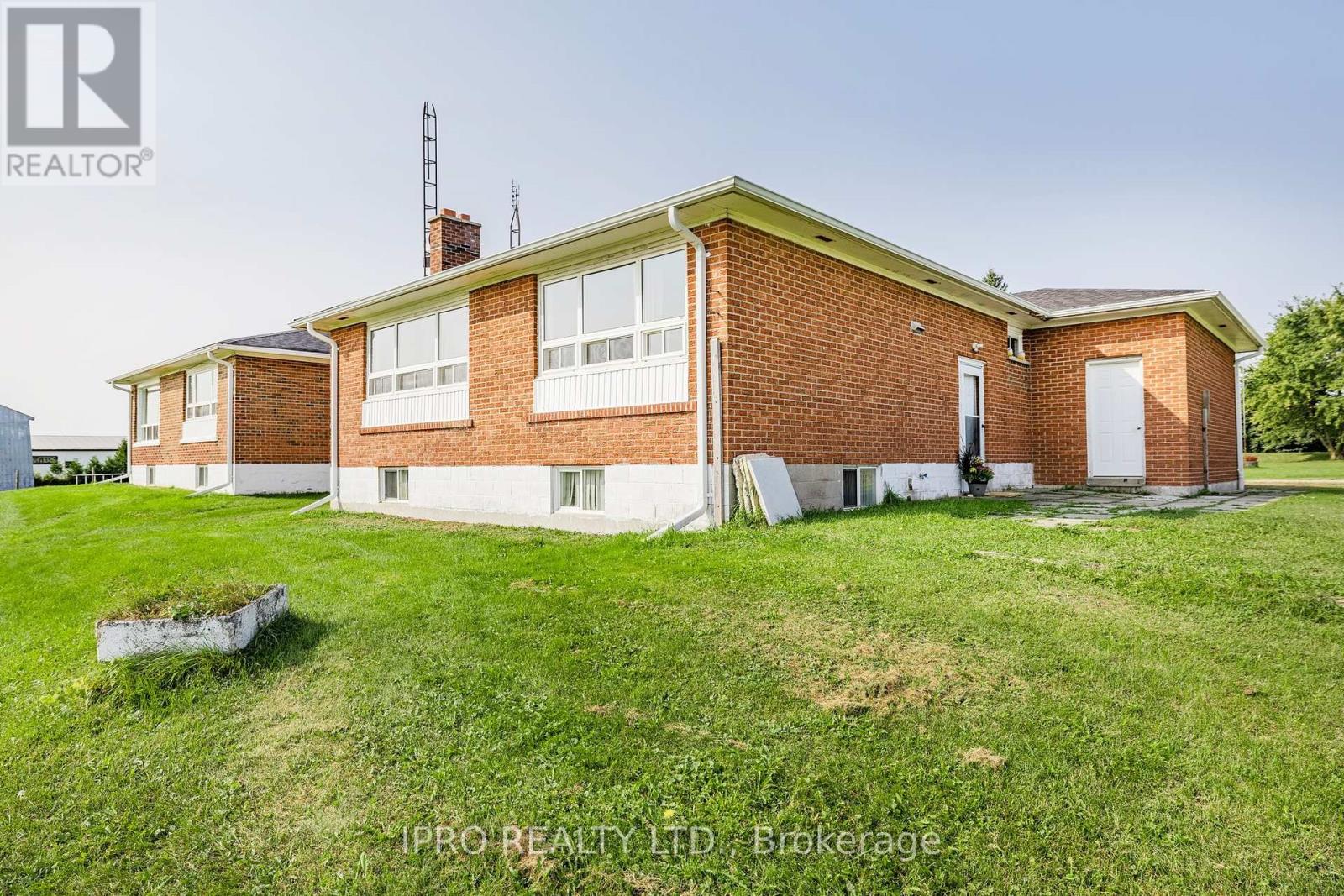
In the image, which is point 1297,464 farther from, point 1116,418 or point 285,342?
point 285,342

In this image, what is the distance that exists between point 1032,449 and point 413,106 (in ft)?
56.7

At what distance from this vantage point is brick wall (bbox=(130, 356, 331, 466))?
57.8 feet

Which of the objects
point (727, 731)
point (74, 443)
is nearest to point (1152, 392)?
point (727, 731)

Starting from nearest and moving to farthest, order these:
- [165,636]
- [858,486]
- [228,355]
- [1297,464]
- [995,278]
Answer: [165,636], [858,486], [228,355], [1297,464], [995,278]

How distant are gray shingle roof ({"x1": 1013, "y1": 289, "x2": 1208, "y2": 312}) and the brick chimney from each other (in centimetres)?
1124

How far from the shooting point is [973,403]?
1245 centimetres

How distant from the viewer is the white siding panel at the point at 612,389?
26.8 ft

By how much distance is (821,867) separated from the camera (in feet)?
6.77

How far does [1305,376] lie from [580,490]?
41139 mm

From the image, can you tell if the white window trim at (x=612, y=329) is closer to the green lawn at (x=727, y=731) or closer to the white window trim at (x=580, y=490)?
the white window trim at (x=580, y=490)

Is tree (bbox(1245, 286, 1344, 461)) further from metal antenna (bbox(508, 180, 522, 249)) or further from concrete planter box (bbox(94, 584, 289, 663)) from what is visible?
concrete planter box (bbox(94, 584, 289, 663))

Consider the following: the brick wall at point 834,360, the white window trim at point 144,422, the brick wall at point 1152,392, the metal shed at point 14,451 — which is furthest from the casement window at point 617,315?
the metal shed at point 14,451

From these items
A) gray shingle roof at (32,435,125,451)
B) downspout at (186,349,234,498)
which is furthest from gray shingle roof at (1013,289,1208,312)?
gray shingle roof at (32,435,125,451)

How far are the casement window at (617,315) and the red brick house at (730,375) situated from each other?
3cm
